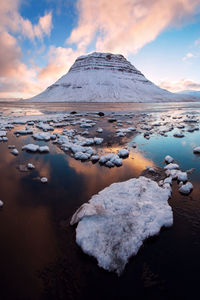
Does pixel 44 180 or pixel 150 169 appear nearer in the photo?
pixel 44 180

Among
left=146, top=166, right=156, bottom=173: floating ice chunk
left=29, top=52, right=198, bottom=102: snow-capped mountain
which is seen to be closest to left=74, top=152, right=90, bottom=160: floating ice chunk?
left=146, top=166, right=156, bottom=173: floating ice chunk

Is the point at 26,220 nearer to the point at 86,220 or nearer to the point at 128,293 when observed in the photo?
the point at 86,220

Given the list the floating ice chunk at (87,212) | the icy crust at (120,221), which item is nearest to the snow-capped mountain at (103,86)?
the icy crust at (120,221)

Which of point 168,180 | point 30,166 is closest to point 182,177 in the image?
point 168,180

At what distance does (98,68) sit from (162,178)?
156 meters

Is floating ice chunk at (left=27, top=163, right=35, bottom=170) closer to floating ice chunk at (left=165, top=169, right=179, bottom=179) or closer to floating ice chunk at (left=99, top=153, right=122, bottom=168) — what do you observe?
floating ice chunk at (left=99, top=153, right=122, bottom=168)

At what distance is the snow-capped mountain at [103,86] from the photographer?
10525 cm

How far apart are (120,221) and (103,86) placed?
4890 inches

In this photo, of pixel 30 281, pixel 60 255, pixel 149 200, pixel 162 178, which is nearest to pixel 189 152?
pixel 162 178

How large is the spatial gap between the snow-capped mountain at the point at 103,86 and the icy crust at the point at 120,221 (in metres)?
99.4

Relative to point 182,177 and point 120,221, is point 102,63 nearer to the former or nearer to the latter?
point 182,177

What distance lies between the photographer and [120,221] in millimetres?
2654

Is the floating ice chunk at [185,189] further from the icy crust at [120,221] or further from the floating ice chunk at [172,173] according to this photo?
the floating ice chunk at [172,173]

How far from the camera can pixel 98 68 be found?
14050 cm
